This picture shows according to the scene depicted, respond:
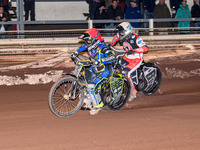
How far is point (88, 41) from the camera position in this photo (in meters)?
8.12

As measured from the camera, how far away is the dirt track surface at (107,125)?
643 cm

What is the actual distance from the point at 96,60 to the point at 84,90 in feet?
1.99

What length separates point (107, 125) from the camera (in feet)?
24.6

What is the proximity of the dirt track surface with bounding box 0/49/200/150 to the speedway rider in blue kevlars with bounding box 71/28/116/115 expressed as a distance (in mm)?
334

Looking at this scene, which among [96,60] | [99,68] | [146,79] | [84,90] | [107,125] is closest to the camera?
[107,125]

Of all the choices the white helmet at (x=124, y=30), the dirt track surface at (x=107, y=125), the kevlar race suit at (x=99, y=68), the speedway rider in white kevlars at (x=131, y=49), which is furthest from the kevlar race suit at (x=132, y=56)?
the kevlar race suit at (x=99, y=68)

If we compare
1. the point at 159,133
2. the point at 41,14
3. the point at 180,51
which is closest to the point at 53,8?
the point at 41,14

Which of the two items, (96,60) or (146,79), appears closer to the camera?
(96,60)

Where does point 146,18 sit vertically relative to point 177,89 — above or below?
above

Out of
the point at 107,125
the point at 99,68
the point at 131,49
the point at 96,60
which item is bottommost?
the point at 107,125

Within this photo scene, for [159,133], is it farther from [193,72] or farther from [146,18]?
[146,18]

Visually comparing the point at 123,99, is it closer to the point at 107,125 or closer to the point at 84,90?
the point at 84,90

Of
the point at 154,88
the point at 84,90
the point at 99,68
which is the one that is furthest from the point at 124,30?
the point at 84,90

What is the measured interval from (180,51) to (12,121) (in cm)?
766
